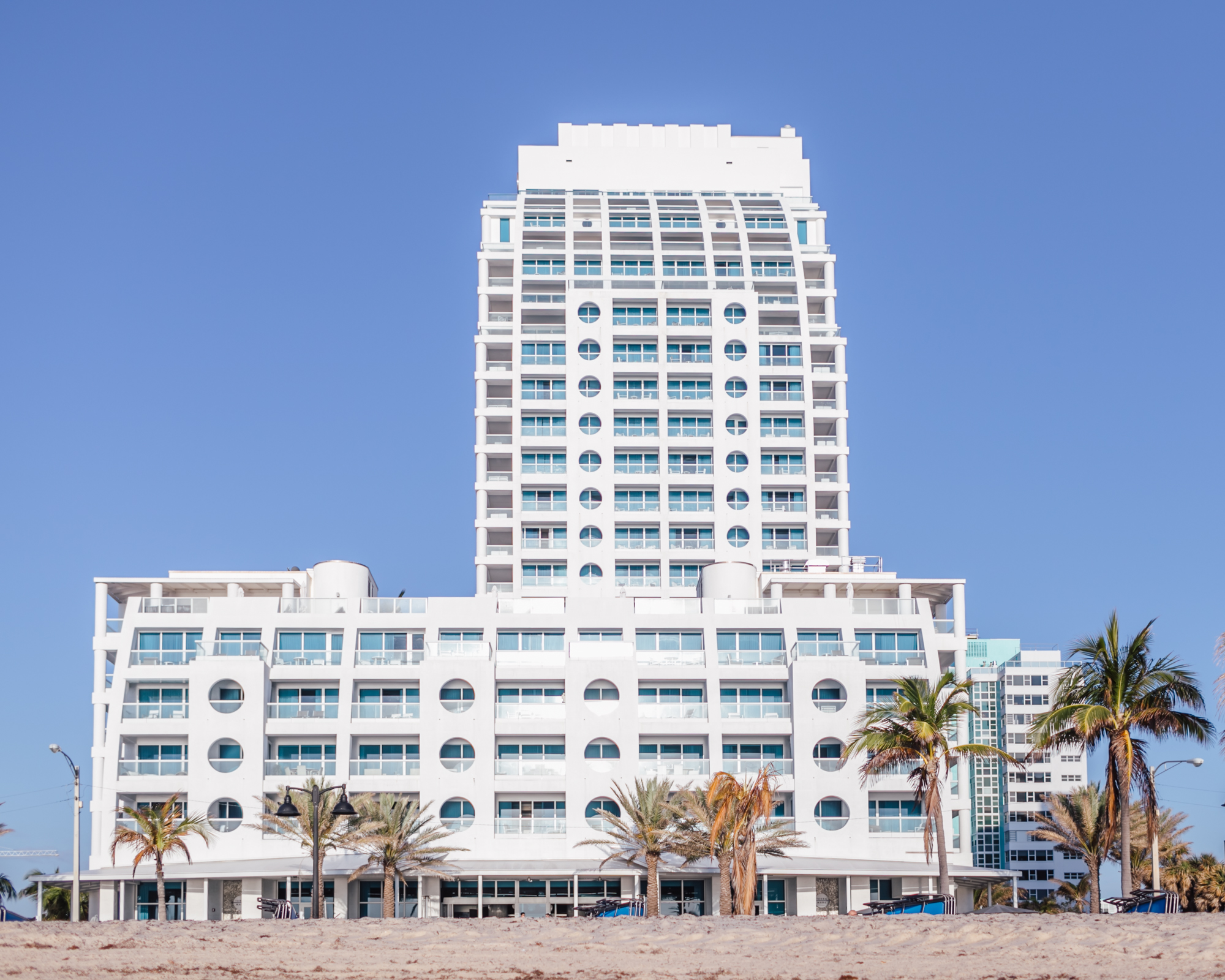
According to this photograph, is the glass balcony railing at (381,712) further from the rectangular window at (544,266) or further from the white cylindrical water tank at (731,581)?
the rectangular window at (544,266)

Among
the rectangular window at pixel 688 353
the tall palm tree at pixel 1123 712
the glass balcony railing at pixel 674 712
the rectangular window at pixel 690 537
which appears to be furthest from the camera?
the rectangular window at pixel 688 353

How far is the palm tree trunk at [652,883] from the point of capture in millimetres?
59031

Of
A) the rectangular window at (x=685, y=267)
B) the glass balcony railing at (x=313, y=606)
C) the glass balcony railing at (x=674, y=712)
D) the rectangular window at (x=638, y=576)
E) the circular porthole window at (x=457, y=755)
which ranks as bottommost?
the circular porthole window at (x=457, y=755)

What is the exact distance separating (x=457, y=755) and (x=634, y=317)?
41.2 metres

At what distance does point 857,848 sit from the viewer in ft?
232

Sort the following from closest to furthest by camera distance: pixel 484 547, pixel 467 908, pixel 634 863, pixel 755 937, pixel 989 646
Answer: pixel 755 937
pixel 634 863
pixel 467 908
pixel 484 547
pixel 989 646

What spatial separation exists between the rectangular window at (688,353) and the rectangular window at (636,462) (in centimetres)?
653

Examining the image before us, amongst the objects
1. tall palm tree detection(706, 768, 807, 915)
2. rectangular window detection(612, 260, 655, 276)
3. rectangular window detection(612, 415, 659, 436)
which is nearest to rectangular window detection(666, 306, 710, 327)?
rectangular window detection(612, 260, 655, 276)

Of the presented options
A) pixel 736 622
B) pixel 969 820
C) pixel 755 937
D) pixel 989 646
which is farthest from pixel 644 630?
pixel 989 646

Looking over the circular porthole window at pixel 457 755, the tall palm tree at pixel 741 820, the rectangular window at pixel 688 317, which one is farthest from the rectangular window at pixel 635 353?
the tall palm tree at pixel 741 820

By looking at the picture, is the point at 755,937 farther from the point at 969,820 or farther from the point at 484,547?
the point at 484,547

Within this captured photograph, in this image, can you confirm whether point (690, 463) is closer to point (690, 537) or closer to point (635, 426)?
point (635, 426)

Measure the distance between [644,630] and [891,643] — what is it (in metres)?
11.9

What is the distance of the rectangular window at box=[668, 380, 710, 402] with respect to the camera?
10350 centimetres
